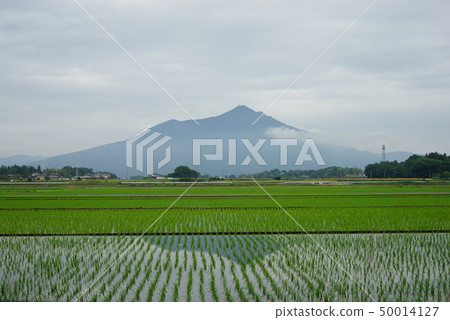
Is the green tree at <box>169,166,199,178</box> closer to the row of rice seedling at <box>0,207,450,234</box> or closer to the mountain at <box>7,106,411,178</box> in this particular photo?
the row of rice seedling at <box>0,207,450,234</box>

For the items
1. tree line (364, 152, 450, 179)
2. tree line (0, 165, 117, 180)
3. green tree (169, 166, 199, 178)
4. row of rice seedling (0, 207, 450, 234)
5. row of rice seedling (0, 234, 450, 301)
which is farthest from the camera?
tree line (0, 165, 117, 180)

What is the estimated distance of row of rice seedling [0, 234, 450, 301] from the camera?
17.4 feet

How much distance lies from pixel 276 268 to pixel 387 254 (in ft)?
8.13

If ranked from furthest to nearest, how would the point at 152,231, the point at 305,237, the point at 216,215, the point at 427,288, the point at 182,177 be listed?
the point at 182,177 → the point at 216,215 → the point at 152,231 → the point at 305,237 → the point at 427,288

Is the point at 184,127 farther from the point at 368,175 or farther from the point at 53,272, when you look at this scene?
the point at 53,272

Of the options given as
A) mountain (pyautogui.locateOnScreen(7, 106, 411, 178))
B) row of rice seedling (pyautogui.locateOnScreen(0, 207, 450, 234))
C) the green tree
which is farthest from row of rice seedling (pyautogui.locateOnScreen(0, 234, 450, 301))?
mountain (pyautogui.locateOnScreen(7, 106, 411, 178))

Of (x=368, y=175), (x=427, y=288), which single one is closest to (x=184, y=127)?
(x=368, y=175)

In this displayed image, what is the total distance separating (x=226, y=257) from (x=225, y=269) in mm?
938

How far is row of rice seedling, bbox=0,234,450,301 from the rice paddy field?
18 millimetres

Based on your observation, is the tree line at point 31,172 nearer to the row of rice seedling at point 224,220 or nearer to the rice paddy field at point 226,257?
the row of rice seedling at point 224,220

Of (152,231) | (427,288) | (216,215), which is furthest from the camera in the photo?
(216,215)

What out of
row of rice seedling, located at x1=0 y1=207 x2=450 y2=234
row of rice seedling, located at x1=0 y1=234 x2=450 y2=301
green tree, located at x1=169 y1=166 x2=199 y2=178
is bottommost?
row of rice seedling, located at x1=0 y1=234 x2=450 y2=301

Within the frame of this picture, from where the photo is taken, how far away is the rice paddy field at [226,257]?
5387mm

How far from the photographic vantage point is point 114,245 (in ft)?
28.4
